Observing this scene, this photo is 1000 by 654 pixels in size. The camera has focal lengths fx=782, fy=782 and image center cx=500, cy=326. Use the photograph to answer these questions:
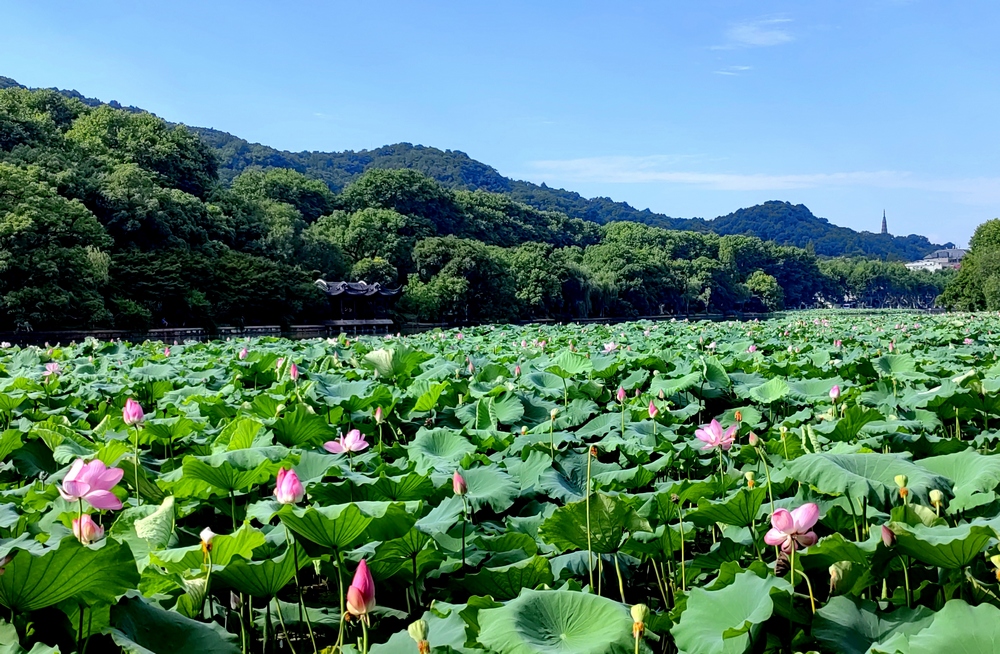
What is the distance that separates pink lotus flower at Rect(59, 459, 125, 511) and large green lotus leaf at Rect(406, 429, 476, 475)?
880mm

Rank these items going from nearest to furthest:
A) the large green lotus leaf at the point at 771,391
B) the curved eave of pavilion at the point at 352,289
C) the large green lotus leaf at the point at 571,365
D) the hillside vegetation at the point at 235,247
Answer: the large green lotus leaf at the point at 771,391 < the large green lotus leaf at the point at 571,365 < the hillside vegetation at the point at 235,247 < the curved eave of pavilion at the point at 352,289

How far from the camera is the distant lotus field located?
1.12 m

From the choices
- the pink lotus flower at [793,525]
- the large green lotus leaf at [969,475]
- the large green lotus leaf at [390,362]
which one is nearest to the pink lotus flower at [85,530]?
the pink lotus flower at [793,525]

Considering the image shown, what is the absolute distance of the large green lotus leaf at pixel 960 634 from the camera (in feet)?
3.05

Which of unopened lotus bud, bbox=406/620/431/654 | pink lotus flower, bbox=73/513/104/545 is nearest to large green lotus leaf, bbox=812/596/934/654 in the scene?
unopened lotus bud, bbox=406/620/431/654

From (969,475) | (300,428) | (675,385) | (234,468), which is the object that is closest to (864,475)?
(969,475)

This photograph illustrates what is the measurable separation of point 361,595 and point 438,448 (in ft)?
4.36

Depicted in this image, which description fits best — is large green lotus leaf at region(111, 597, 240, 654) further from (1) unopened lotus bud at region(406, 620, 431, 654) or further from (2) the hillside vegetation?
(2) the hillside vegetation

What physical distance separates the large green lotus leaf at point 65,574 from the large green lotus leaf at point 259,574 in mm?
210

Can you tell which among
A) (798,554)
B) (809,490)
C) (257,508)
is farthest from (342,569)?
(809,490)

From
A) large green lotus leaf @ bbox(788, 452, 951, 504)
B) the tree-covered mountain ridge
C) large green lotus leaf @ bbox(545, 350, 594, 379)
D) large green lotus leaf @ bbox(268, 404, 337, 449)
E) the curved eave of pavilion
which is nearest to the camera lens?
large green lotus leaf @ bbox(788, 452, 951, 504)

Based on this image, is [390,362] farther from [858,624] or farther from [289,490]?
[858,624]

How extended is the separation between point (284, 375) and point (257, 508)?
9.03ft

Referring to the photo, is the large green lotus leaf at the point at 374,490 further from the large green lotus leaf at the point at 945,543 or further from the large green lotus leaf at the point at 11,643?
the large green lotus leaf at the point at 945,543
